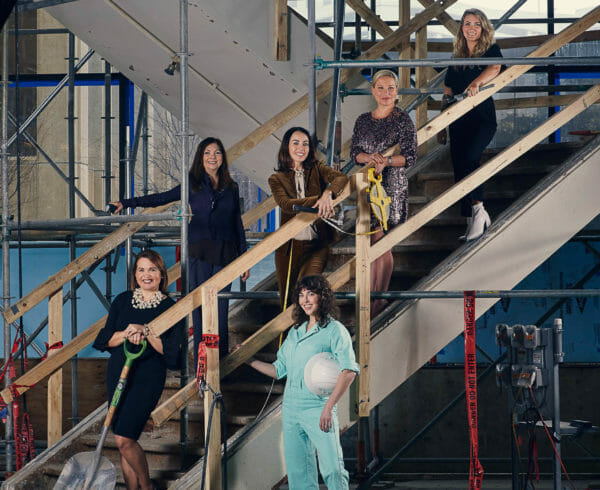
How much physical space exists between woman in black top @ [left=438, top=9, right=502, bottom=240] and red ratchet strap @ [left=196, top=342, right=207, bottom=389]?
204cm

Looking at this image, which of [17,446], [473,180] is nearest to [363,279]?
[473,180]

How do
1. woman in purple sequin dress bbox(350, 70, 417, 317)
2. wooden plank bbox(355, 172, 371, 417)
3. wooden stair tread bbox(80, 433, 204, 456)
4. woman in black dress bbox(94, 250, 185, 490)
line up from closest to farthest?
wooden plank bbox(355, 172, 371, 417), woman in black dress bbox(94, 250, 185, 490), woman in purple sequin dress bbox(350, 70, 417, 317), wooden stair tread bbox(80, 433, 204, 456)

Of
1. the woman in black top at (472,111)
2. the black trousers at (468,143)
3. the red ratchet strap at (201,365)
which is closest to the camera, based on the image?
the red ratchet strap at (201,365)

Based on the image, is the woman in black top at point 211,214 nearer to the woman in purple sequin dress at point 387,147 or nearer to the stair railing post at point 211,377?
the stair railing post at point 211,377

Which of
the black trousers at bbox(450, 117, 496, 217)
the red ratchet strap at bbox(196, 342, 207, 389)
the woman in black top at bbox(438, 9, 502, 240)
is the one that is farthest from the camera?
the black trousers at bbox(450, 117, 496, 217)

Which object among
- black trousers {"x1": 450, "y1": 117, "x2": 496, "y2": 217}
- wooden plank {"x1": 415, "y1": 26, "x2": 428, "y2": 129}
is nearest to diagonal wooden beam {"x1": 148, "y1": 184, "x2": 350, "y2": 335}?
black trousers {"x1": 450, "y1": 117, "x2": 496, "y2": 217}

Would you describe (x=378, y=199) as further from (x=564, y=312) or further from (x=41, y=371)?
(x=564, y=312)

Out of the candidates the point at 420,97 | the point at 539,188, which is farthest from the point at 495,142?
the point at 539,188

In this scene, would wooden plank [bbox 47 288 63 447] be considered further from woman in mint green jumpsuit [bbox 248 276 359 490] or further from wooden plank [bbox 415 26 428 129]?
wooden plank [bbox 415 26 428 129]

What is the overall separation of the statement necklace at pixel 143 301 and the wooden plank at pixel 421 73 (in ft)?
11.7

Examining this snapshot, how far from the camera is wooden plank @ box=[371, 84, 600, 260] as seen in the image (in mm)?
6137

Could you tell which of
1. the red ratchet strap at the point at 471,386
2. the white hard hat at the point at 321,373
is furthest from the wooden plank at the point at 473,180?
the white hard hat at the point at 321,373

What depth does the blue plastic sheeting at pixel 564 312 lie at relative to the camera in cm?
1045

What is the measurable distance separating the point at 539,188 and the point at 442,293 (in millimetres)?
1380
